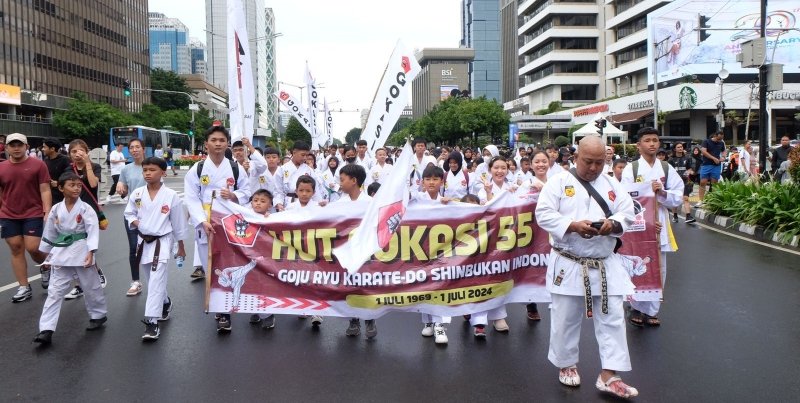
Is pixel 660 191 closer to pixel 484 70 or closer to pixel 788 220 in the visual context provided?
pixel 788 220

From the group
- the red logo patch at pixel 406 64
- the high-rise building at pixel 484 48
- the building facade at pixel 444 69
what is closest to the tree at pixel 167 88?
the building facade at pixel 444 69

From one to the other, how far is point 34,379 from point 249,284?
5.73 ft

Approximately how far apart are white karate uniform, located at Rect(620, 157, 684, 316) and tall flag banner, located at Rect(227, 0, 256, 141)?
435cm

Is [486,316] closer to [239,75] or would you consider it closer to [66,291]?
[66,291]

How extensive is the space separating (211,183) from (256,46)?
149 m

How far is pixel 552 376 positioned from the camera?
457 centimetres

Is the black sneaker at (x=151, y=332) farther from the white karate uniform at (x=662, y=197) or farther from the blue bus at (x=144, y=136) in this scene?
the blue bus at (x=144, y=136)

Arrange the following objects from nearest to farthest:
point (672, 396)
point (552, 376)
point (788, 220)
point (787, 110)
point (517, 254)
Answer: point (672, 396), point (552, 376), point (517, 254), point (788, 220), point (787, 110)

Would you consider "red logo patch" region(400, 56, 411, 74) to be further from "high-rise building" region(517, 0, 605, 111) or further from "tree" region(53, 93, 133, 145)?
"high-rise building" region(517, 0, 605, 111)

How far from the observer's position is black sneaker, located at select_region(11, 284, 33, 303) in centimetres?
698

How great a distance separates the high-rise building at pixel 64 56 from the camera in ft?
197

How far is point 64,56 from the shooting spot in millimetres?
71125

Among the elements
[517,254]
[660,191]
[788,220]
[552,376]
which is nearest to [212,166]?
[517,254]

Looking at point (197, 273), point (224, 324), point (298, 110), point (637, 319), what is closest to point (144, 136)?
point (298, 110)
